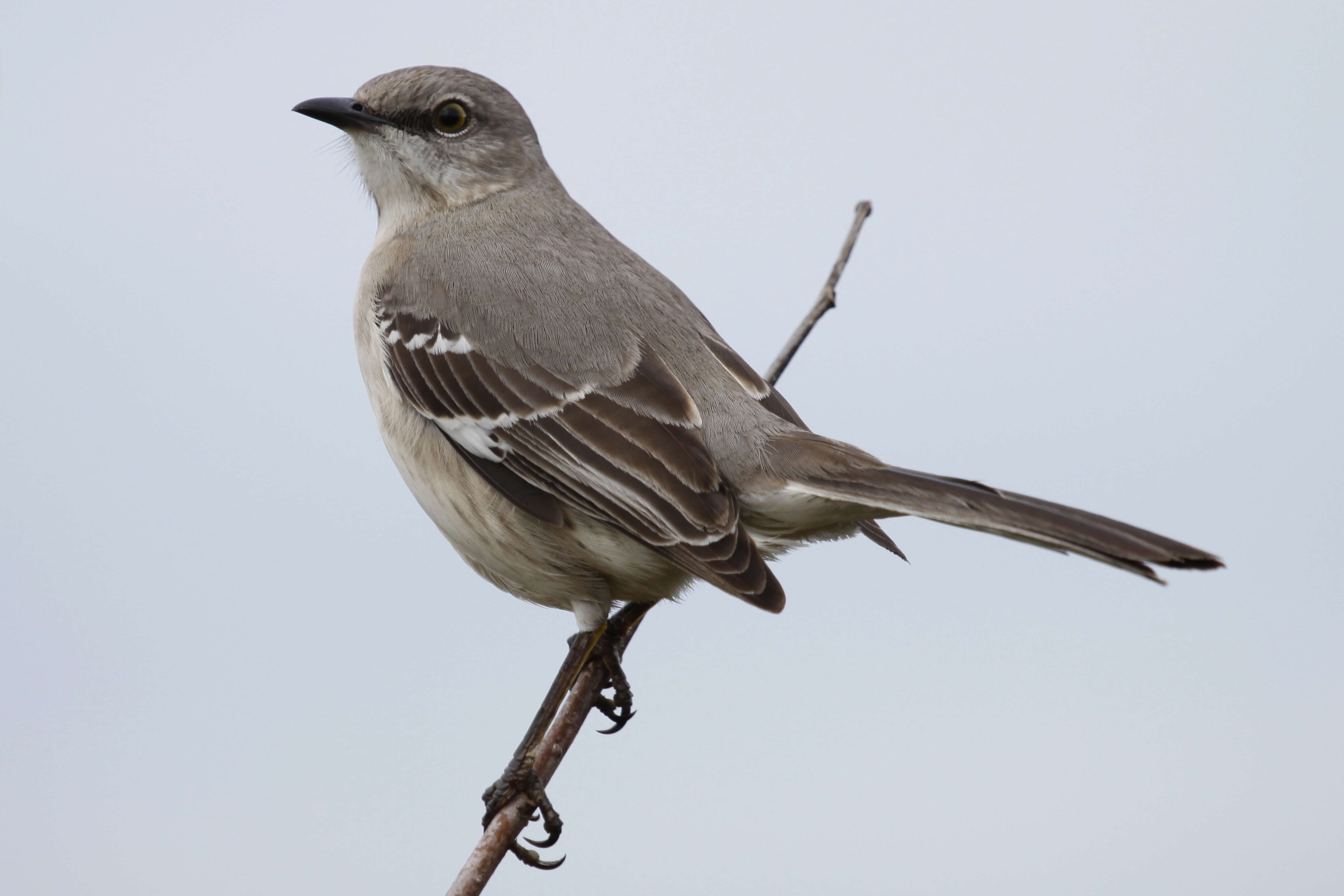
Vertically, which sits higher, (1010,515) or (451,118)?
(451,118)

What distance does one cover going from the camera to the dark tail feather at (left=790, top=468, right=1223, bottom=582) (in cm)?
305

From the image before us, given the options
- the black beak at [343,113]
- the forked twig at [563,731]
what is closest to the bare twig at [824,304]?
the forked twig at [563,731]

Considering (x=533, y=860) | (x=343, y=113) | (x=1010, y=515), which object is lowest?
(x=533, y=860)

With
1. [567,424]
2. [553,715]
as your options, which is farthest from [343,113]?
[553,715]

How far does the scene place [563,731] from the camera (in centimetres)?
437

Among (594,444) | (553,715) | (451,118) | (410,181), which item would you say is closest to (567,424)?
(594,444)

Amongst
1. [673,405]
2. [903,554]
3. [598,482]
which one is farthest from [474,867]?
[903,554]

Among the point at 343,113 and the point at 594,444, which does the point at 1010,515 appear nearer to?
the point at 594,444

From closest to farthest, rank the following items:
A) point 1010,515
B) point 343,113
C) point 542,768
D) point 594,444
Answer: point 1010,515, point 594,444, point 542,768, point 343,113

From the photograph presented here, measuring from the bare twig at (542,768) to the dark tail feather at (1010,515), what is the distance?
120 centimetres

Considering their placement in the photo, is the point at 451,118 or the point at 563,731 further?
the point at 451,118

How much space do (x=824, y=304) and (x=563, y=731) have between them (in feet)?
6.65

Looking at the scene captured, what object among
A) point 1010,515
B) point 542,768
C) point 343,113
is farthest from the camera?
point 343,113

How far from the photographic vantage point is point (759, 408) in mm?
4414
